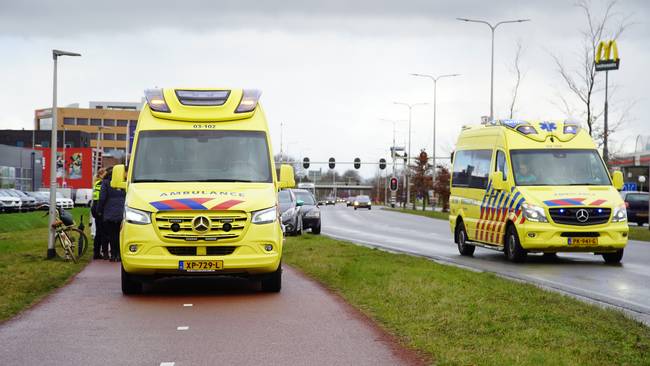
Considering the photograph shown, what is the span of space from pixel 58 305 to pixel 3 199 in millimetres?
49072

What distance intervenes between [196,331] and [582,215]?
415 inches

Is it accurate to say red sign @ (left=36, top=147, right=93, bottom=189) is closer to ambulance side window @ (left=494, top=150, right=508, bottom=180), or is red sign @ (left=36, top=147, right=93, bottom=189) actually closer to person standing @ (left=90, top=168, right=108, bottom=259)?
person standing @ (left=90, top=168, right=108, bottom=259)

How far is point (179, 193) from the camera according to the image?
39.4 ft

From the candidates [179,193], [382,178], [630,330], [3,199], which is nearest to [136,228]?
[179,193]

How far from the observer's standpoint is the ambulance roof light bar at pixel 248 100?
13.3 m

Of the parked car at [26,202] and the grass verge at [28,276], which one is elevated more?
the grass verge at [28,276]

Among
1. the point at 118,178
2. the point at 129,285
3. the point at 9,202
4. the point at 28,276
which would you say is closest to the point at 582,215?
the point at 118,178

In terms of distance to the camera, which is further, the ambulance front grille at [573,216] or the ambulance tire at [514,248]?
the ambulance tire at [514,248]

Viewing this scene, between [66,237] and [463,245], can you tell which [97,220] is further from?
[463,245]

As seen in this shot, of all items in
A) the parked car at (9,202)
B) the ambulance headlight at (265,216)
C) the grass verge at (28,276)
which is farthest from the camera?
the parked car at (9,202)

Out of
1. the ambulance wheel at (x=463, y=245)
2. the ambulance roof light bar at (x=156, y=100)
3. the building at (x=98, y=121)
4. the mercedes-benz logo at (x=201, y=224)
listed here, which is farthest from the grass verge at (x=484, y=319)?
the building at (x=98, y=121)

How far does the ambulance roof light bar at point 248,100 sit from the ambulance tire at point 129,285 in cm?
273

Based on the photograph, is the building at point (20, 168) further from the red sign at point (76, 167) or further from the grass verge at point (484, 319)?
the grass verge at point (484, 319)

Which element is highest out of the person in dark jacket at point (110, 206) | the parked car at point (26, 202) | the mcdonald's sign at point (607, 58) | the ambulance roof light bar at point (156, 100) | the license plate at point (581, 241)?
the mcdonald's sign at point (607, 58)
